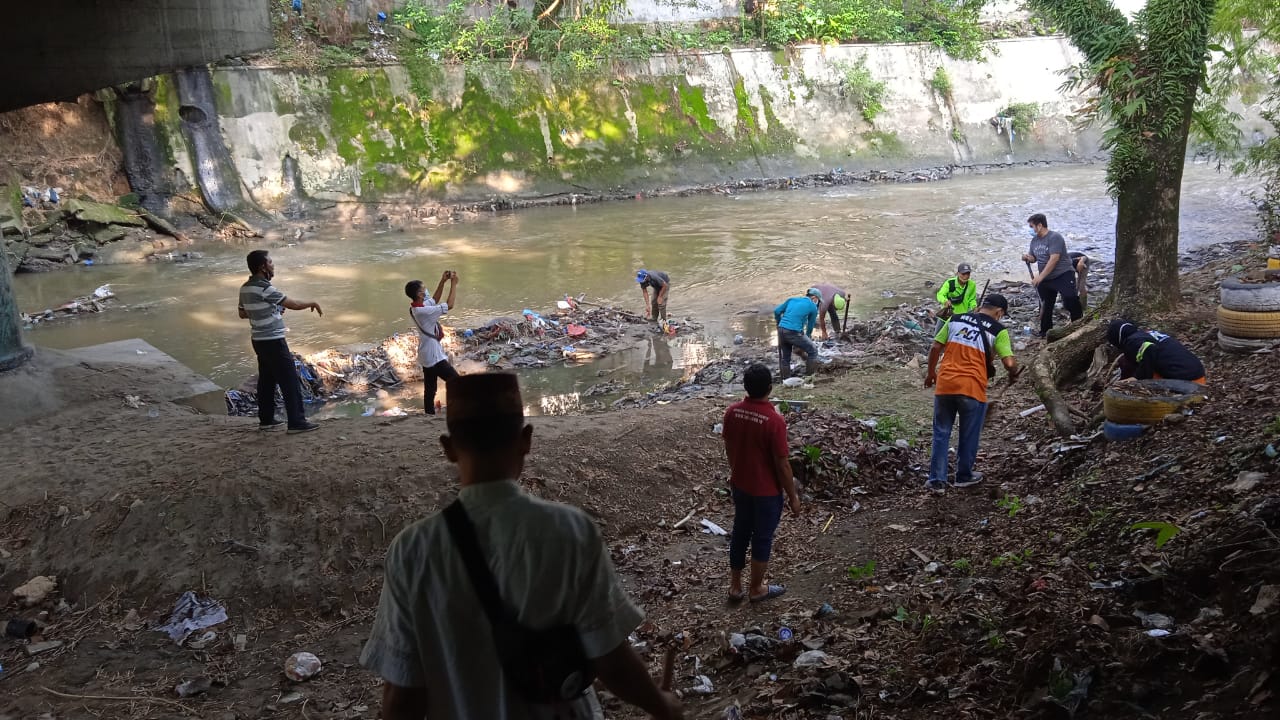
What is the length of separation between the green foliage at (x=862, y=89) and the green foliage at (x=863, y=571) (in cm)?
2601

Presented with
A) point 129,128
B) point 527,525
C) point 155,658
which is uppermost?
point 129,128

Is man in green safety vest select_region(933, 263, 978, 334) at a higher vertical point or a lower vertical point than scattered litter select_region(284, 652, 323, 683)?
higher

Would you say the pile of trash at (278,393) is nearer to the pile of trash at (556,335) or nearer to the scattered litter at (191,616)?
the pile of trash at (556,335)

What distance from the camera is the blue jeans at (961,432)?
616 centimetres

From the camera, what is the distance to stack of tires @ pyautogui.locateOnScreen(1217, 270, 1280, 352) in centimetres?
661

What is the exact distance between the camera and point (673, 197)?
2530 centimetres

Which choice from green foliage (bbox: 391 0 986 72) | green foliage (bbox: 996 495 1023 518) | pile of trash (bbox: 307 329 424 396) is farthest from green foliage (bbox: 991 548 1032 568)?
green foliage (bbox: 391 0 986 72)

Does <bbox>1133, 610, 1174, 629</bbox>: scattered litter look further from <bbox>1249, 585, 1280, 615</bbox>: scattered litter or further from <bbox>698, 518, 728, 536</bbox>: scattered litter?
<bbox>698, 518, 728, 536</bbox>: scattered litter

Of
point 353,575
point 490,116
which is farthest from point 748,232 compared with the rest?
point 353,575

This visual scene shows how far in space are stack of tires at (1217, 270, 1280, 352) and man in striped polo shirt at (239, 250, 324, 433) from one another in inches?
292

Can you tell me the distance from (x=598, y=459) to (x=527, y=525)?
16.1ft

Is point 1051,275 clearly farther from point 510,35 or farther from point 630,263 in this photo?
point 510,35

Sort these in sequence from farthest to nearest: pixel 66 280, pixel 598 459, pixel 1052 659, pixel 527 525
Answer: pixel 66 280, pixel 598 459, pixel 1052 659, pixel 527 525

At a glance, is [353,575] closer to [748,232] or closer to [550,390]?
[550,390]
